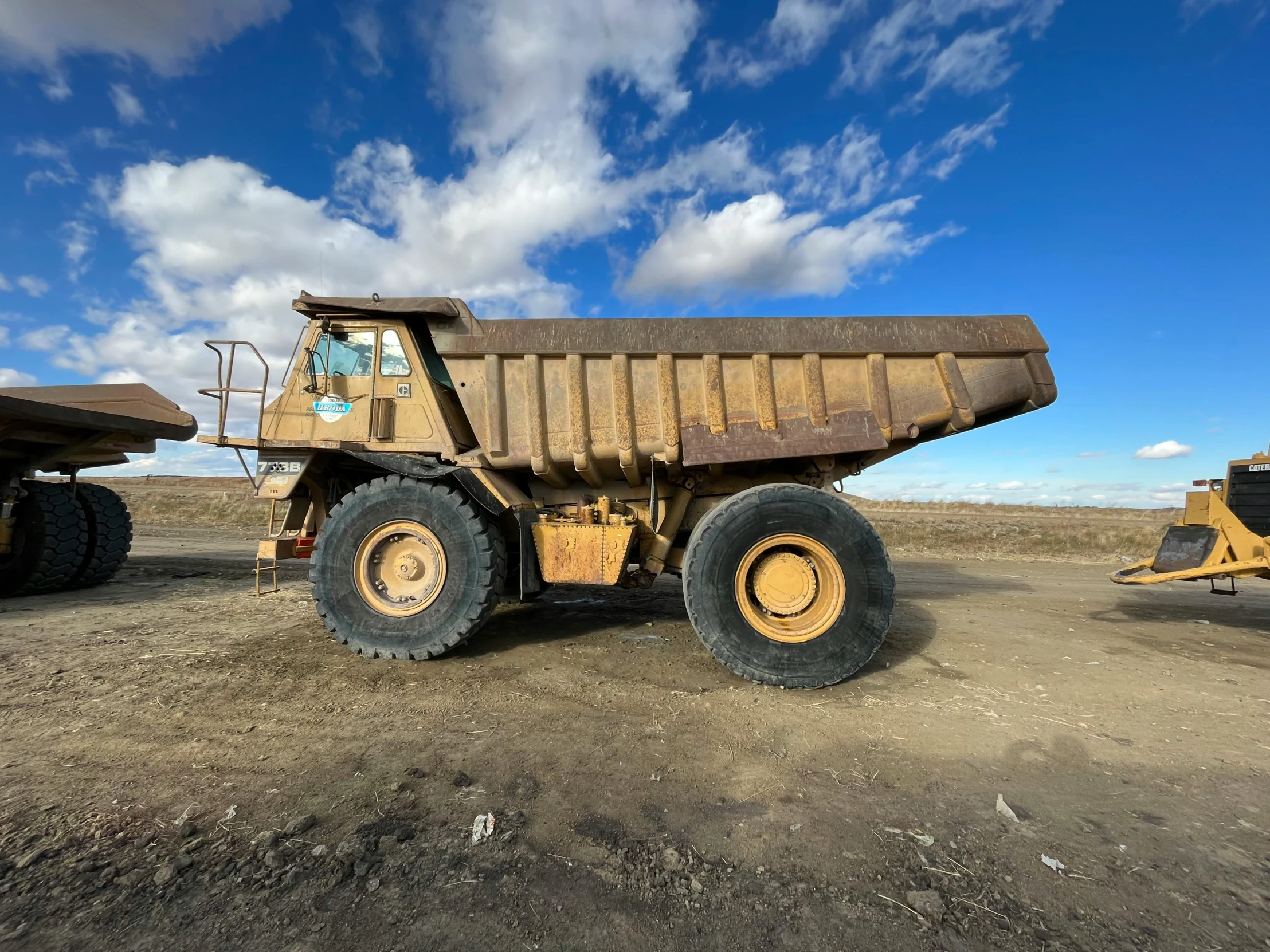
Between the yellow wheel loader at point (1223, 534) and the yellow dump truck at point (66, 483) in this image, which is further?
the yellow dump truck at point (66, 483)

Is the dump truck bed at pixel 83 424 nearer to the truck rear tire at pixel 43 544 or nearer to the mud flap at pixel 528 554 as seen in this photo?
the truck rear tire at pixel 43 544

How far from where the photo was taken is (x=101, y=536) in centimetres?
724

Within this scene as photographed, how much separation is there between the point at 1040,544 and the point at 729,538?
47.6 ft

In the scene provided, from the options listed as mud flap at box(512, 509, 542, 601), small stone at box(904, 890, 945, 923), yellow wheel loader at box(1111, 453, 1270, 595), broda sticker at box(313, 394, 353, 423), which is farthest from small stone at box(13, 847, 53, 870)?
yellow wheel loader at box(1111, 453, 1270, 595)

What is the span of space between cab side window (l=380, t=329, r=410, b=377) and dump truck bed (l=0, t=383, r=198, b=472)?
425 centimetres

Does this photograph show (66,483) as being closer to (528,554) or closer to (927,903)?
(528,554)

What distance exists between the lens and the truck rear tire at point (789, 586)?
13.1 feet

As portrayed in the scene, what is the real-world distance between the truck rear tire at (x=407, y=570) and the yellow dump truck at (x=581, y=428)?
14mm

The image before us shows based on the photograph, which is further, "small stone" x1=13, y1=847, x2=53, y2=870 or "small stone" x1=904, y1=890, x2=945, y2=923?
"small stone" x1=13, y1=847, x2=53, y2=870

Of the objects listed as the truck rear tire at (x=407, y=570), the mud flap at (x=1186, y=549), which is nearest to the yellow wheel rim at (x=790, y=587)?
the truck rear tire at (x=407, y=570)

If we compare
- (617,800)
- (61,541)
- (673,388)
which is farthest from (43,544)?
(617,800)

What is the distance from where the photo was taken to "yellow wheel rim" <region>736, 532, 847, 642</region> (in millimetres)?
4105

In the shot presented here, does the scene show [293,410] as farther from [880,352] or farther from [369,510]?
[880,352]

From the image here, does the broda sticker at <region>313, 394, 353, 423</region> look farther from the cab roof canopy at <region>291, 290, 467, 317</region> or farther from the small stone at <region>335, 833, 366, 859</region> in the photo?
the small stone at <region>335, 833, 366, 859</region>
